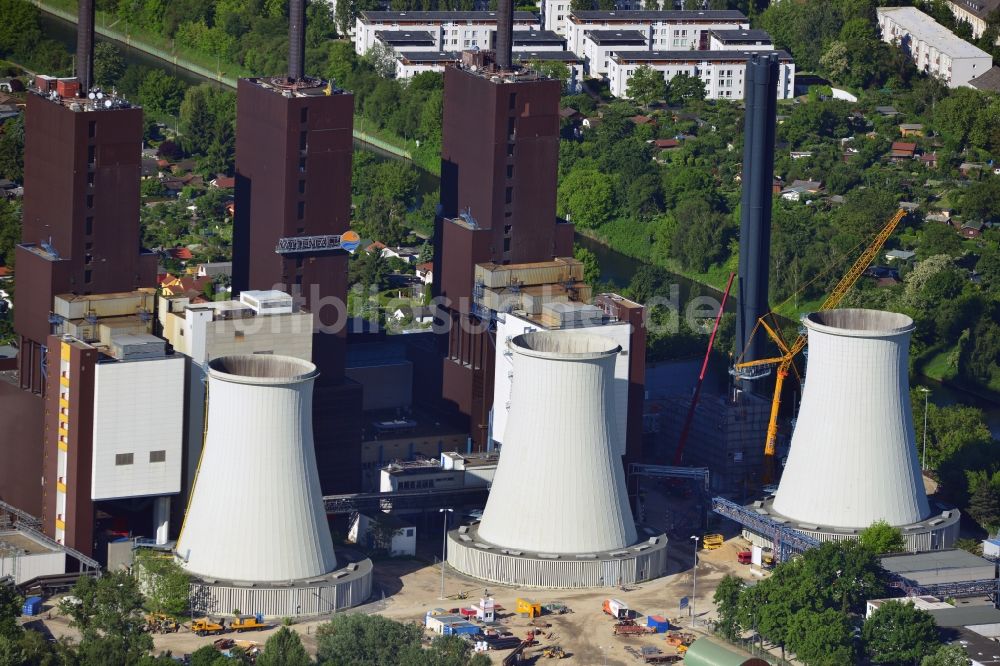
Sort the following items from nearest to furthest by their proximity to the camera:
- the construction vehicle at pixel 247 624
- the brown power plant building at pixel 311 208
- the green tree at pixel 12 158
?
the construction vehicle at pixel 247 624 < the brown power plant building at pixel 311 208 < the green tree at pixel 12 158

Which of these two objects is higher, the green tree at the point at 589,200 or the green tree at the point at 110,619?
the green tree at the point at 589,200

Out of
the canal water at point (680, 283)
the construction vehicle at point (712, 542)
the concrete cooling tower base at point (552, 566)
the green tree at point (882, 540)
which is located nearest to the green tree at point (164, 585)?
the concrete cooling tower base at point (552, 566)

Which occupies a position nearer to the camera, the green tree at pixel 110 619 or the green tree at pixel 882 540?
the green tree at pixel 110 619

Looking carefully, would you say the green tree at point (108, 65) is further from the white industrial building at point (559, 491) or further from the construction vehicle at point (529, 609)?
the construction vehicle at point (529, 609)

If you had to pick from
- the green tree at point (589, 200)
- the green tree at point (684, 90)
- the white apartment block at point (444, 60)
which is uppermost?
the white apartment block at point (444, 60)

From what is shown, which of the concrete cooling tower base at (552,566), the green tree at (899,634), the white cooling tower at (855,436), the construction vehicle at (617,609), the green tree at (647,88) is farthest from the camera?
the green tree at (647,88)

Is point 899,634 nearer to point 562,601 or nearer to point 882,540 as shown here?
point 882,540
